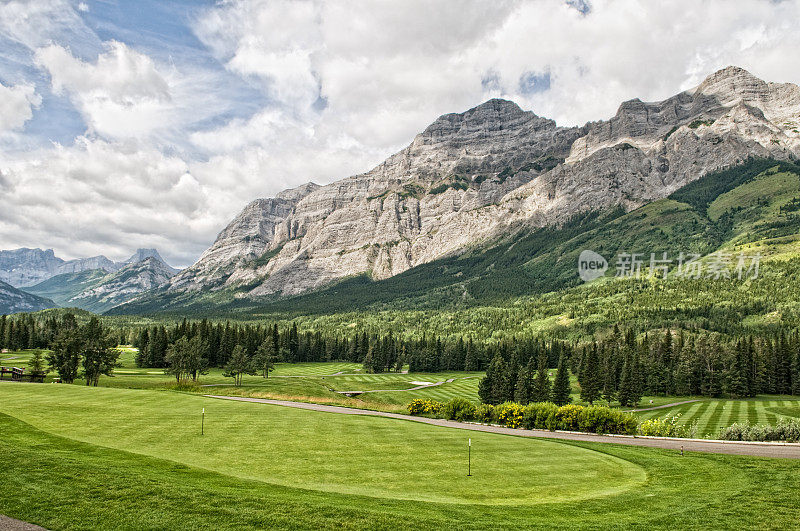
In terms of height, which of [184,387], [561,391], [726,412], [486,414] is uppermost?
[486,414]

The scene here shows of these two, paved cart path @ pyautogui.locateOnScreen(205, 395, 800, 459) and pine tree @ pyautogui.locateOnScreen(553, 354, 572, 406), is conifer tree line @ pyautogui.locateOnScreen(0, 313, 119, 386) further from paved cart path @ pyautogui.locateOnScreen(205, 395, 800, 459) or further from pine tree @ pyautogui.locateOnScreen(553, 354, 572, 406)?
pine tree @ pyautogui.locateOnScreen(553, 354, 572, 406)

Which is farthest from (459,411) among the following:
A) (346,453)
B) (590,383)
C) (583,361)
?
(583,361)

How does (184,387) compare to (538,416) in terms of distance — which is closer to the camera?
(538,416)

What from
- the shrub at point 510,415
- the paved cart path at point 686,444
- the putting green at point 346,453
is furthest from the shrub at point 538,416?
the putting green at point 346,453

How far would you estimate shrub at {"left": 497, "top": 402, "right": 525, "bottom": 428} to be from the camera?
45.8m

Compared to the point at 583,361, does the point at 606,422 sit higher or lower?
higher

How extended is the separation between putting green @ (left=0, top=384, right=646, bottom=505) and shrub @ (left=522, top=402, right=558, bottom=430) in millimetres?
12087

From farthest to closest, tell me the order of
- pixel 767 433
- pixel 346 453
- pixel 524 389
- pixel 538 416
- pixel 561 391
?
pixel 524 389 < pixel 561 391 < pixel 538 416 < pixel 767 433 < pixel 346 453

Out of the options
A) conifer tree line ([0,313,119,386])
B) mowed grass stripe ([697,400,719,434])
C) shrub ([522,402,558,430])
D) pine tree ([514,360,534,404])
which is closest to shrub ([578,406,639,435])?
shrub ([522,402,558,430])

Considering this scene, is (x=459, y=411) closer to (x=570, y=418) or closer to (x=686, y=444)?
(x=570, y=418)

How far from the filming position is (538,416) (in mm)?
45344

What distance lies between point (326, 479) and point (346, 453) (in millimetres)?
5489

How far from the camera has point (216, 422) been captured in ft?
102

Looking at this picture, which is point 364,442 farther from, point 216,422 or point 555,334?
point 555,334
